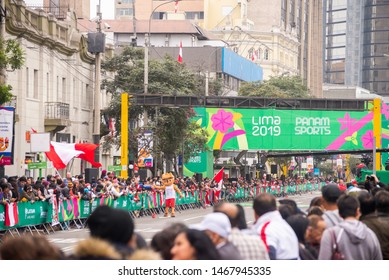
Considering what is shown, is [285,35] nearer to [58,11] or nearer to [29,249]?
[58,11]

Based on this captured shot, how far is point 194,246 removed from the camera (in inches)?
369

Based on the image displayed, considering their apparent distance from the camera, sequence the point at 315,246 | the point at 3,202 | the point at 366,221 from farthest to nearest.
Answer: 1. the point at 3,202
2. the point at 366,221
3. the point at 315,246

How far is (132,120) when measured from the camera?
69.1 metres

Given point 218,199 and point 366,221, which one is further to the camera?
point 218,199

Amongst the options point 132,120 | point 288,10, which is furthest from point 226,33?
point 132,120

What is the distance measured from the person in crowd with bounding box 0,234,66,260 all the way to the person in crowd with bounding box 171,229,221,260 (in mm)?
1225

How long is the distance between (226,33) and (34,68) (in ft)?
325

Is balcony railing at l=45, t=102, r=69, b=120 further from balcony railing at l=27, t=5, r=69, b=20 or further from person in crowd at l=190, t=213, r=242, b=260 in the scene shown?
person in crowd at l=190, t=213, r=242, b=260

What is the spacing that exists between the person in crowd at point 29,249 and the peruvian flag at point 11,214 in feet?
70.9

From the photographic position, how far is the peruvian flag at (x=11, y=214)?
98.3ft

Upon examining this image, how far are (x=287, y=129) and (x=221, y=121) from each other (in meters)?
3.83

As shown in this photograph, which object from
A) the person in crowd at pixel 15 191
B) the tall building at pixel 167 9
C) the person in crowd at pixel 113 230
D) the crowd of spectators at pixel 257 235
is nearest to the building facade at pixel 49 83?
the person in crowd at pixel 15 191

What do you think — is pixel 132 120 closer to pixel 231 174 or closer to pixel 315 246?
pixel 231 174

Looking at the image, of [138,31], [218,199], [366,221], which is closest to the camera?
[366,221]
